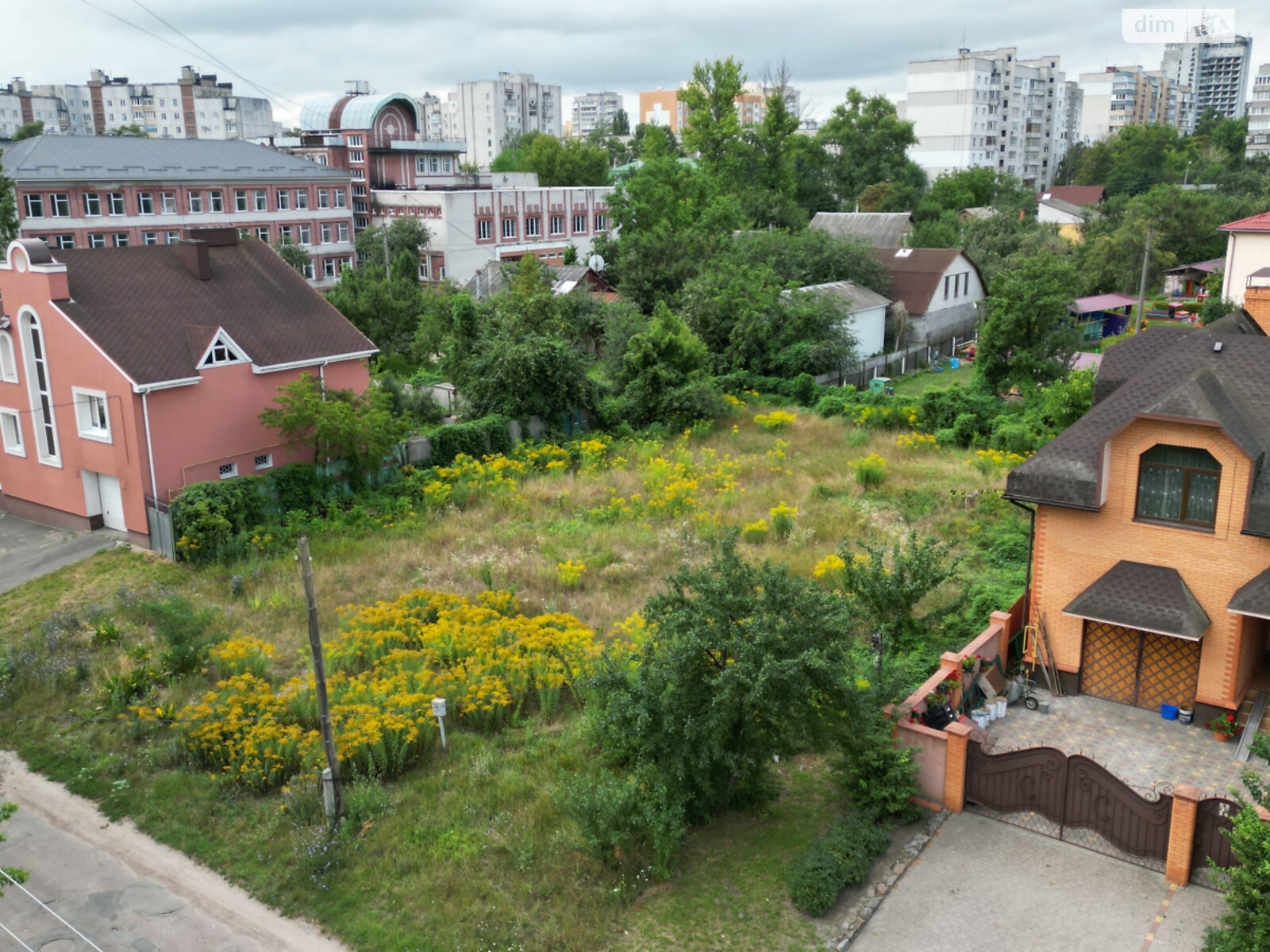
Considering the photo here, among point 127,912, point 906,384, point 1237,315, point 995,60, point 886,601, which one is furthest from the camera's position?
point 995,60

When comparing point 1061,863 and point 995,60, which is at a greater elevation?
point 995,60

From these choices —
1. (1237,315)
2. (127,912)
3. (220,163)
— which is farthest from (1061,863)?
(220,163)

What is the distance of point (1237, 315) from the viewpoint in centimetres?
Answer: 2258

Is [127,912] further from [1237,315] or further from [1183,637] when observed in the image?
[1237,315]

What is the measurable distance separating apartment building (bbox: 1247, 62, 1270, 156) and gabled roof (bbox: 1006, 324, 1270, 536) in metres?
152

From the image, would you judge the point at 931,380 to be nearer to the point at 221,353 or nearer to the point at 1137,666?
the point at 1137,666

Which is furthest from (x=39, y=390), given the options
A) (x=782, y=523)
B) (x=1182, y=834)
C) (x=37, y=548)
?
(x=1182, y=834)

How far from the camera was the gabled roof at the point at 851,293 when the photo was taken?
4422cm

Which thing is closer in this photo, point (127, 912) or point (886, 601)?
point (127, 912)

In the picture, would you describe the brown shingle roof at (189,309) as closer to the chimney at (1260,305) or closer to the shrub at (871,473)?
the shrub at (871,473)

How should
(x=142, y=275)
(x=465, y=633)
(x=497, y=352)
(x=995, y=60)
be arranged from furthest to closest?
(x=995, y=60)
(x=497, y=352)
(x=142, y=275)
(x=465, y=633)

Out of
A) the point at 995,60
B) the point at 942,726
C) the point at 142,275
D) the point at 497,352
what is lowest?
the point at 942,726

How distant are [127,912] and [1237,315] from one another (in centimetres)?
2442

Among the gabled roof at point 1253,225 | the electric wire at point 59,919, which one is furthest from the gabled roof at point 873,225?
the electric wire at point 59,919
